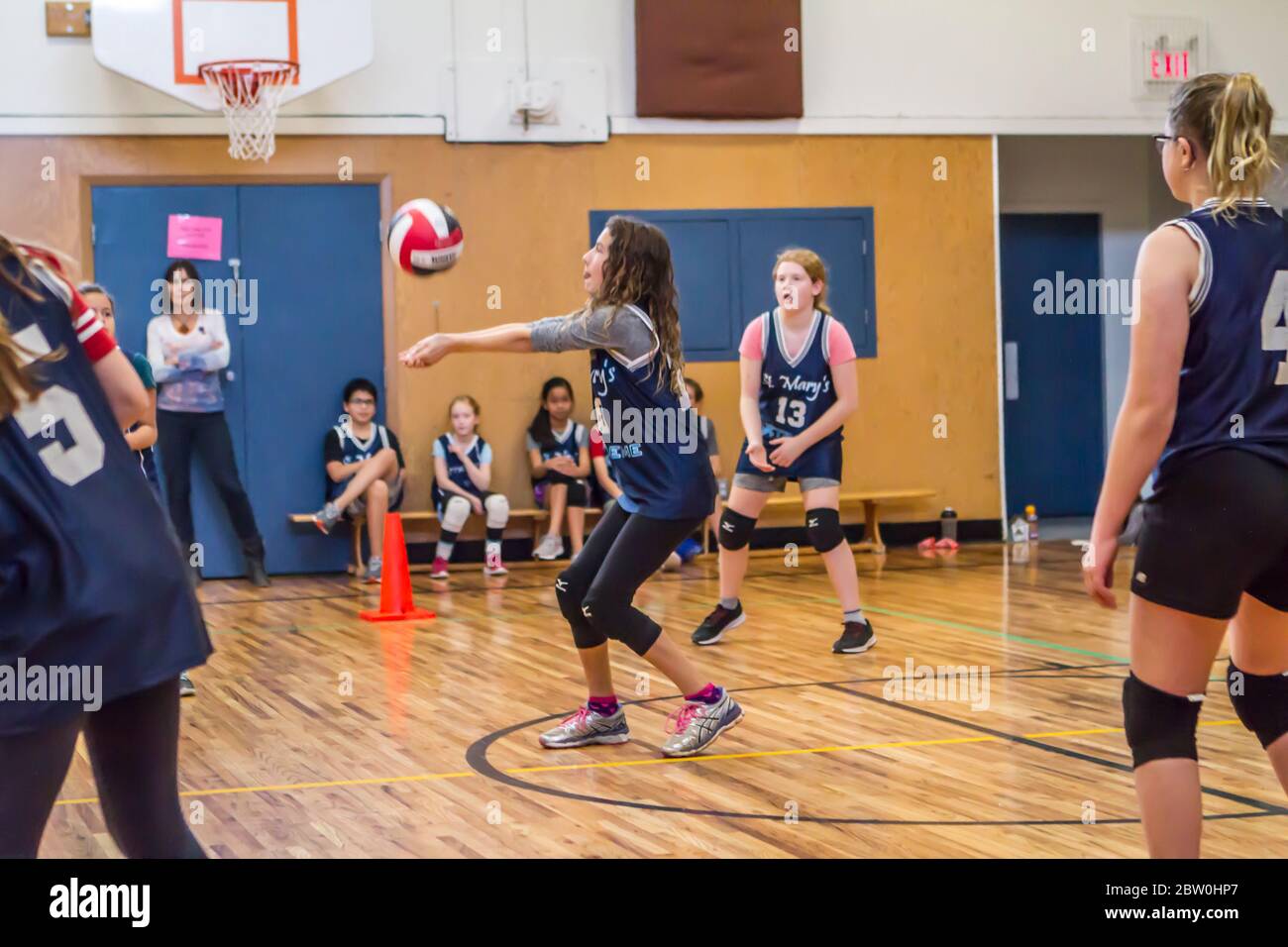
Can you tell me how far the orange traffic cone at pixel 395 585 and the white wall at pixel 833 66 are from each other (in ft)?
11.9

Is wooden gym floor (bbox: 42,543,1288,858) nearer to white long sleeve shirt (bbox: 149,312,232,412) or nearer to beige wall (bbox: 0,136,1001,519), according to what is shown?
white long sleeve shirt (bbox: 149,312,232,412)

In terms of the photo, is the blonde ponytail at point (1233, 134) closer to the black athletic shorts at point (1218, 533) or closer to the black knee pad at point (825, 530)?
the black athletic shorts at point (1218, 533)

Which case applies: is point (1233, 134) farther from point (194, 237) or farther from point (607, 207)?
point (194, 237)

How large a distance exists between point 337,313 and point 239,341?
735 millimetres

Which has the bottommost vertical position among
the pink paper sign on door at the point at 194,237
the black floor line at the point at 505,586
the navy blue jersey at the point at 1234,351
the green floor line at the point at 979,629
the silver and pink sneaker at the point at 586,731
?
the black floor line at the point at 505,586

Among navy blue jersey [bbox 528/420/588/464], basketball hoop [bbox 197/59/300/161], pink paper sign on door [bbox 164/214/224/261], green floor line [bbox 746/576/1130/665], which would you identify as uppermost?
basketball hoop [bbox 197/59/300/161]

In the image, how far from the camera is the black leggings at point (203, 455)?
1008 centimetres

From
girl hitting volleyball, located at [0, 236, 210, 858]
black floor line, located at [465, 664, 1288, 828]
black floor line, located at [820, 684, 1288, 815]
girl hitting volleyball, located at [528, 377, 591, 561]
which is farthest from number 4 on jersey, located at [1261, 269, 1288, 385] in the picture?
girl hitting volleyball, located at [528, 377, 591, 561]

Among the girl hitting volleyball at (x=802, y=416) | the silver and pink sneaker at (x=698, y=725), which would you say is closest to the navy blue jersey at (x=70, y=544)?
the silver and pink sneaker at (x=698, y=725)

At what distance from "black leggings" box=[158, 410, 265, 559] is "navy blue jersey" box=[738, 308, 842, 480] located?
14.6 feet

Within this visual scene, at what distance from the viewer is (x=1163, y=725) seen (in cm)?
278

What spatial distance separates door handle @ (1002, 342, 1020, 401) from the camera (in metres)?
13.2

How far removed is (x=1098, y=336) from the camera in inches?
537

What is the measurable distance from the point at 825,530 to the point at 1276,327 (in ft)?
13.6
